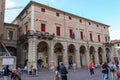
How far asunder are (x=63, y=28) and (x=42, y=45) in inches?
199

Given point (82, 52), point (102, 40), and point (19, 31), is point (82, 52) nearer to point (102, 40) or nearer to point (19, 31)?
point (102, 40)

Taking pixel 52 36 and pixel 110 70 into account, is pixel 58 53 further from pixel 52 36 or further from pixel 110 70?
pixel 110 70

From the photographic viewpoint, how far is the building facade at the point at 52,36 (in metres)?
23.1

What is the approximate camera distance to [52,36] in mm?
24109

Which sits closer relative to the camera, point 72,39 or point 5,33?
point 5,33

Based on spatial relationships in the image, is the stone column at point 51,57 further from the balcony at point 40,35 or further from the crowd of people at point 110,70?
the crowd of people at point 110,70

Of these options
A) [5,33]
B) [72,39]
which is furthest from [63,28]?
[5,33]

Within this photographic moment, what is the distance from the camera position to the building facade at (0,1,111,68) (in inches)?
909

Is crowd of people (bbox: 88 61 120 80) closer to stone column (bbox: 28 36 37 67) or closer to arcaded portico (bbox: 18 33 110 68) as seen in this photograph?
stone column (bbox: 28 36 37 67)

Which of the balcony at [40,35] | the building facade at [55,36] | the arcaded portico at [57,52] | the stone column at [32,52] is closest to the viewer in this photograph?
the stone column at [32,52]

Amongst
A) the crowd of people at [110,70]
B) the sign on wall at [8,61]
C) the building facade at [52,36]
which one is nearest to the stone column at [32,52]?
the building facade at [52,36]

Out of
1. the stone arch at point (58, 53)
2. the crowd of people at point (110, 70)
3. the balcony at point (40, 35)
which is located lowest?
the crowd of people at point (110, 70)

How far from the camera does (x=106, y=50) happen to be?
36.8m

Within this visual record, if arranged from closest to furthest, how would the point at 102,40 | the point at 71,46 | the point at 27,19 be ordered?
the point at 27,19 → the point at 71,46 → the point at 102,40
